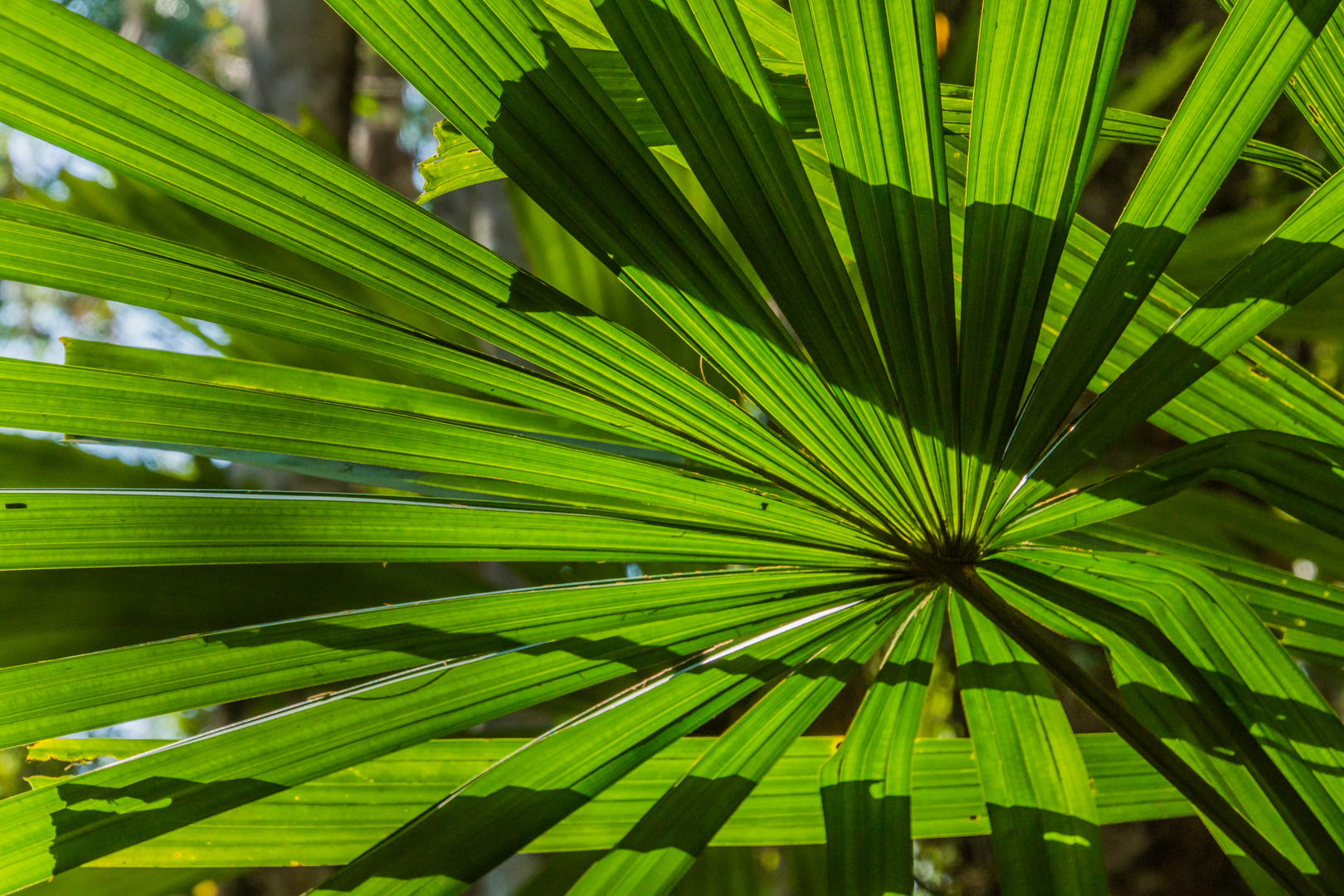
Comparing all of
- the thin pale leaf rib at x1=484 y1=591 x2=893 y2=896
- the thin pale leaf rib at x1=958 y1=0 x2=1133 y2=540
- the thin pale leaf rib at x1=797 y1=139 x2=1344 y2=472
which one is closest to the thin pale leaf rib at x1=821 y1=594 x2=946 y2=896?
the thin pale leaf rib at x1=484 y1=591 x2=893 y2=896

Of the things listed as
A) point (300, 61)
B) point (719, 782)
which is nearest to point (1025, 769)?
point (719, 782)

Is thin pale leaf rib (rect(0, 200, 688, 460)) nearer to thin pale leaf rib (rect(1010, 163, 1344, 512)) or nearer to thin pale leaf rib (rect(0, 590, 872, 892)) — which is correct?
thin pale leaf rib (rect(0, 590, 872, 892))

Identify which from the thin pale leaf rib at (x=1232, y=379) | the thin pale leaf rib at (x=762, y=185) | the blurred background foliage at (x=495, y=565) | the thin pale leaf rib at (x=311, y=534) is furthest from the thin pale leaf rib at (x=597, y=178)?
the blurred background foliage at (x=495, y=565)

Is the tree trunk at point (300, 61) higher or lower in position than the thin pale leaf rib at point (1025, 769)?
higher

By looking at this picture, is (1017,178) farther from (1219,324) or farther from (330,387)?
(330,387)

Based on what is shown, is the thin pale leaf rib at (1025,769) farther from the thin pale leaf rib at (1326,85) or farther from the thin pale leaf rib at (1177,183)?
the thin pale leaf rib at (1326,85)
